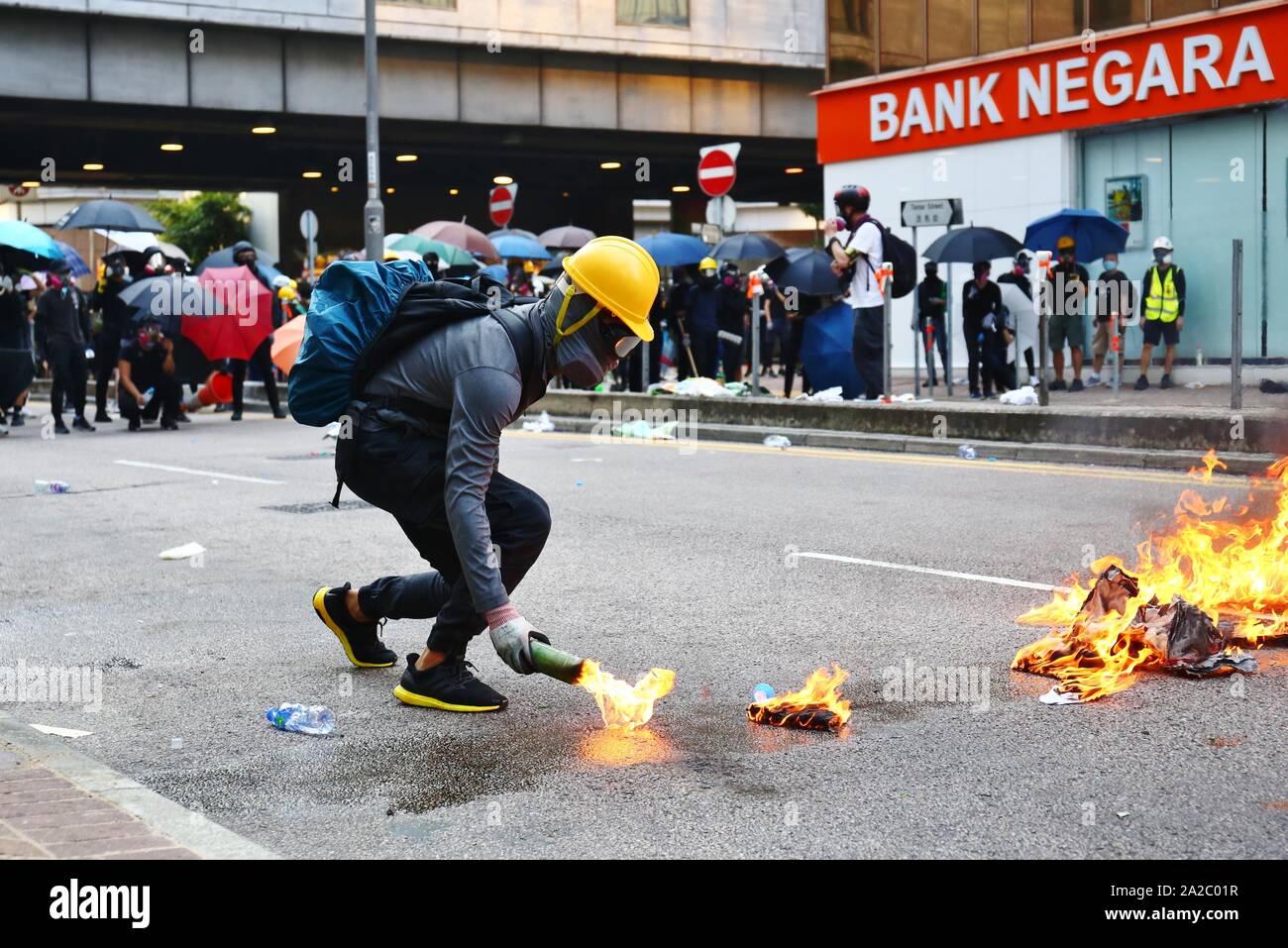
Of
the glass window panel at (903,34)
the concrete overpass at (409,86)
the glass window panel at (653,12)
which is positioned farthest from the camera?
the glass window panel at (653,12)

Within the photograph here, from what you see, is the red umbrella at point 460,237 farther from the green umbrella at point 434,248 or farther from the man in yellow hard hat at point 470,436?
the man in yellow hard hat at point 470,436

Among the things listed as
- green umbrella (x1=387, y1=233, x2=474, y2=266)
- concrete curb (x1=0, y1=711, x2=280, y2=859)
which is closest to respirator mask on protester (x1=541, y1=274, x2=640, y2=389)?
concrete curb (x1=0, y1=711, x2=280, y2=859)

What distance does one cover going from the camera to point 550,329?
4.81 metres

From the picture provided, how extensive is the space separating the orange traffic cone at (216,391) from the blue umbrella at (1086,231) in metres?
10.4

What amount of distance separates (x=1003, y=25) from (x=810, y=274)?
25.2 feet

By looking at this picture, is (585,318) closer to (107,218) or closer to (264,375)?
(264,375)

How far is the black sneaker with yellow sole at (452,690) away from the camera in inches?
216

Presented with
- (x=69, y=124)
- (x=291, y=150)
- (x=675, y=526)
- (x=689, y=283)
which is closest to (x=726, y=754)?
(x=675, y=526)

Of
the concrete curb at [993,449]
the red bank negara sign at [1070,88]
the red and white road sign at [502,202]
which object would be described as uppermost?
the red bank negara sign at [1070,88]

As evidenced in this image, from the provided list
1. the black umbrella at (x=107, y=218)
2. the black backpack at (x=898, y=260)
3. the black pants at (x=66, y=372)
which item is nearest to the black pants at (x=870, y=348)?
the black backpack at (x=898, y=260)

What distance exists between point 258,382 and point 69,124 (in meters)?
9.48

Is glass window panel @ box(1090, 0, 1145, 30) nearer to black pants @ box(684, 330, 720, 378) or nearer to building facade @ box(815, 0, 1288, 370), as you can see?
building facade @ box(815, 0, 1288, 370)

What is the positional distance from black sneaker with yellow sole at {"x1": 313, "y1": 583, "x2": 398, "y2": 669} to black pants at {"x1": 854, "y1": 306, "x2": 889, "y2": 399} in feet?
34.9

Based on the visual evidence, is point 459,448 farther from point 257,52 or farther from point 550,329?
point 257,52
